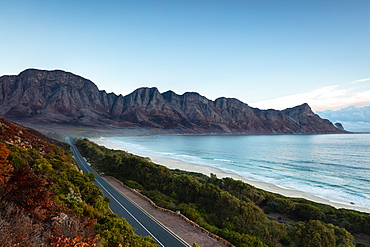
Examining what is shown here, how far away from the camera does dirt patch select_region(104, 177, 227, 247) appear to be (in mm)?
16266

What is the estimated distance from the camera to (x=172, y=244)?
15.8 m

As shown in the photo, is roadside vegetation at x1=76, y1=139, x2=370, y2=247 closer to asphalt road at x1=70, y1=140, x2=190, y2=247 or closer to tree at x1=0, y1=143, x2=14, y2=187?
asphalt road at x1=70, y1=140, x2=190, y2=247

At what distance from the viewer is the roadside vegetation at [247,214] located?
17.8 m

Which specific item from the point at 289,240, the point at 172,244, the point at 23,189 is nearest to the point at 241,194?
the point at 289,240

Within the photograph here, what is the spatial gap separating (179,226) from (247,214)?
7.30m

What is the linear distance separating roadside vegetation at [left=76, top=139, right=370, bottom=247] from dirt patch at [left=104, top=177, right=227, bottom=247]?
134cm

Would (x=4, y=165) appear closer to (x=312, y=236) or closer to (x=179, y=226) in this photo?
(x=179, y=226)

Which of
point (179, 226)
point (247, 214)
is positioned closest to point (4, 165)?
point (179, 226)

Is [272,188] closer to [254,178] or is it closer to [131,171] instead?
[254,178]

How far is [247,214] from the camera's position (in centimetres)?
2112

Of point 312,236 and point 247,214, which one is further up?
point 312,236

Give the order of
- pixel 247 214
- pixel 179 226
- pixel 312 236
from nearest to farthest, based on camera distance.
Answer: pixel 312 236 → pixel 179 226 → pixel 247 214

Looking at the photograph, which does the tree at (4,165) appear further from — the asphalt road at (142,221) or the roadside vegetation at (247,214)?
the roadside vegetation at (247,214)

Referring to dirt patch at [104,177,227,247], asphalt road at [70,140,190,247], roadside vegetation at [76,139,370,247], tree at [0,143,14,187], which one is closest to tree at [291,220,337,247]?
roadside vegetation at [76,139,370,247]
